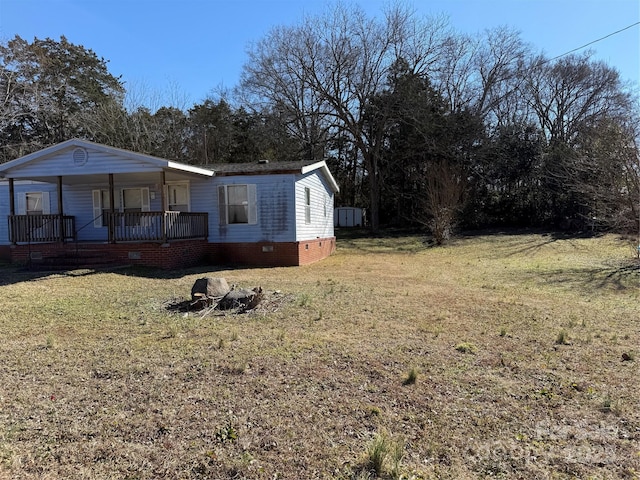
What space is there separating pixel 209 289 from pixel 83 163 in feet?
24.3

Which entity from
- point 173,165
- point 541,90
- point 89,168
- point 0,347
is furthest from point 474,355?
point 541,90

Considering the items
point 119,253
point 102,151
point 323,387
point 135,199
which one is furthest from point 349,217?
point 323,387

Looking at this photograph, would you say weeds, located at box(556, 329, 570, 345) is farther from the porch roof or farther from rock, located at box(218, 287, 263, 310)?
the porch roof

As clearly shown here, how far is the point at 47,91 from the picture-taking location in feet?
86.9

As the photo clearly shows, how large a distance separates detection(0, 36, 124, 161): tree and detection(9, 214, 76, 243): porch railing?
554 inches

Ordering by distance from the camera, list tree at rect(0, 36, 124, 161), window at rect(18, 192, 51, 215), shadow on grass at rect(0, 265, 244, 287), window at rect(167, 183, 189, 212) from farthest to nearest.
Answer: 1. tree at rect(0, 36, 124, 161)
2. window at rect(18, 192, 51, 215)
3. window at rect(167, 183, 189, 212)
4. shadow on grass at rect(0, 265, 244, 287)

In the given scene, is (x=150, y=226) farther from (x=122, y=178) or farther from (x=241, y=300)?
(x=241, y=300)

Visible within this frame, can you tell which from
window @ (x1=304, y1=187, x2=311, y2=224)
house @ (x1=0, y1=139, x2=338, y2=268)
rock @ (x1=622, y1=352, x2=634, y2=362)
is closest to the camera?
rock @ (x1=622, y1=352, x2=634, y2=362)

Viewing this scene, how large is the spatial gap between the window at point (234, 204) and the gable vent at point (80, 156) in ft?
12.4

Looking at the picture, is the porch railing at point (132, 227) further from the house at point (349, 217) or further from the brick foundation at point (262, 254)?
the house at point (349, 217)

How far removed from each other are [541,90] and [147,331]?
34.3 meters

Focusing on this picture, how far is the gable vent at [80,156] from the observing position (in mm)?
11938

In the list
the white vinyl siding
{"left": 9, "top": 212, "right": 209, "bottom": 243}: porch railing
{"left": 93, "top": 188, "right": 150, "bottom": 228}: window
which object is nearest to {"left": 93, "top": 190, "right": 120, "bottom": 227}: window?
{"left": 93, "top": 188, "right": 150, "bottom": 228}: window

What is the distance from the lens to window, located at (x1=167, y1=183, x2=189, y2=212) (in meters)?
13.9
